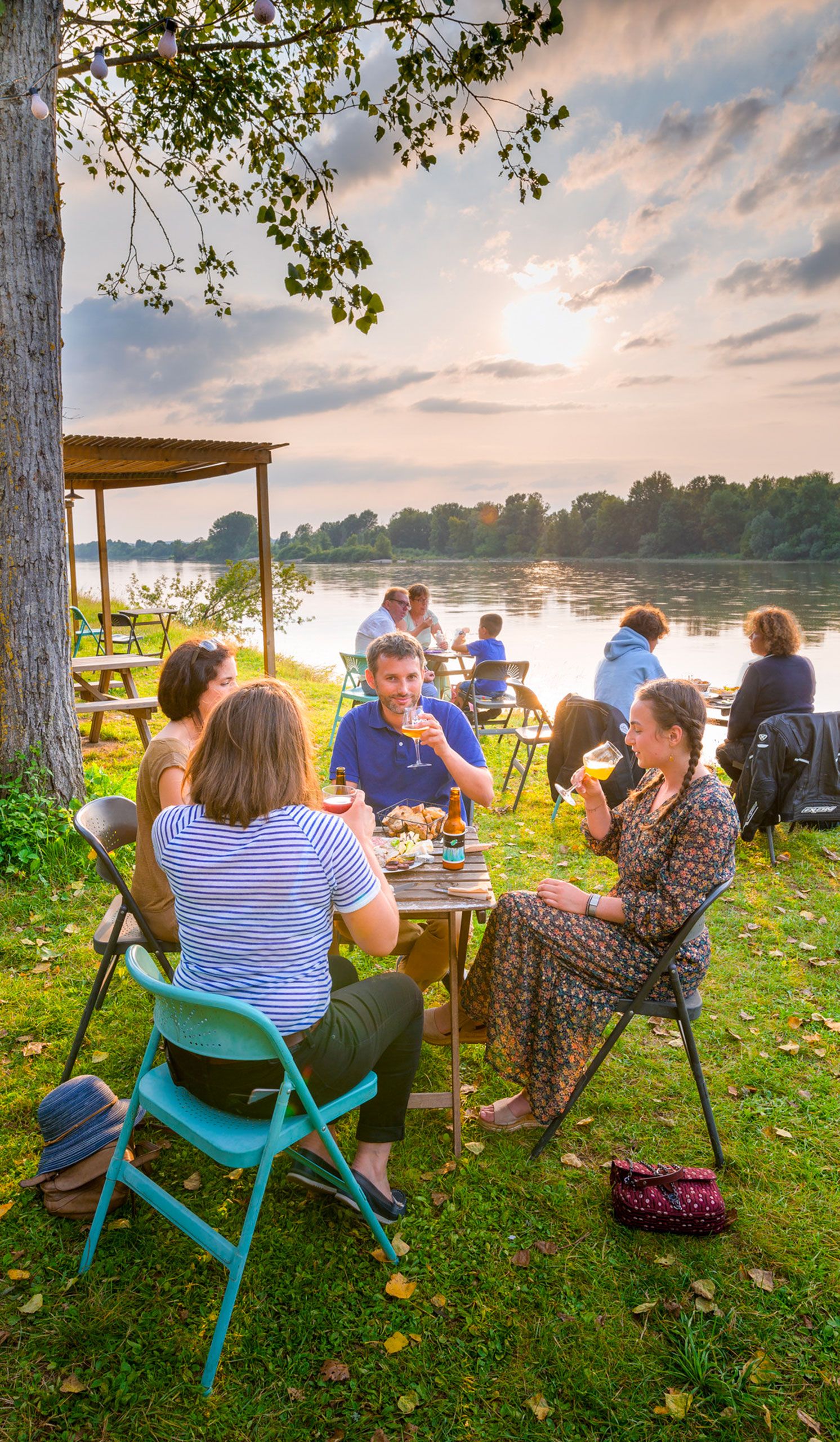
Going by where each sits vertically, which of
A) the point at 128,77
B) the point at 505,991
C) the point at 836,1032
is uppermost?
the point at 128,77

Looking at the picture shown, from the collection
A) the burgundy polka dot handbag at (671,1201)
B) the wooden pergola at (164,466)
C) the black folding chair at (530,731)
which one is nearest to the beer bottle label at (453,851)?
the burgundy polka dot handbag at (671,1201)

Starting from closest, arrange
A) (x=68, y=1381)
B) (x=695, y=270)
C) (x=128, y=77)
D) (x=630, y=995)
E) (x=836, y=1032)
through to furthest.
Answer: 1. (x=68, y=1381)
2. (x=630, y=995)
3. (x=836, y=1032)
4. (x=128, y=77)
5. (x=695, y=270)

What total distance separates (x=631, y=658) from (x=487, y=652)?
8.79 feet

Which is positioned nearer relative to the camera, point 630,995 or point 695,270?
point 630,995

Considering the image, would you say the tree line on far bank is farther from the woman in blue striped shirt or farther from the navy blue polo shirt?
the woman in blue striped shirt

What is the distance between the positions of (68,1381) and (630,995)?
1.74m

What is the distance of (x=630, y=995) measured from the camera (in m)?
2.40

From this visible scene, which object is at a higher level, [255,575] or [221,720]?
[255,575]

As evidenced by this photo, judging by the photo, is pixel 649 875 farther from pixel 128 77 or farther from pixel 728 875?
pixel 128 77

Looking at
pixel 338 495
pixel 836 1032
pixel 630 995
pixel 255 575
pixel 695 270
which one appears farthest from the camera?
pixel 338 495

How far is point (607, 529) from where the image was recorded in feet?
141

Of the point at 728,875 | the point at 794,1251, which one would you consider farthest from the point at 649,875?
the point at 794,1251

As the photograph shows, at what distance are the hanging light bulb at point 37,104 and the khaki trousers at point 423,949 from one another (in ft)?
14.4

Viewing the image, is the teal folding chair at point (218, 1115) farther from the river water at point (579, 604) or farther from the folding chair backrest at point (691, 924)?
the river water at point (579, 604)
